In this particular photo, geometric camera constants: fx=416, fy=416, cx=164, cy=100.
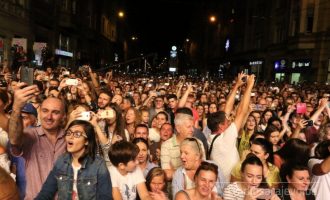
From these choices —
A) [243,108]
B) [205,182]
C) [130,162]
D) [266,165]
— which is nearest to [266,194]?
[205,182]

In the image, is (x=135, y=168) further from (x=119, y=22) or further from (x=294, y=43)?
(x=119, y=22)

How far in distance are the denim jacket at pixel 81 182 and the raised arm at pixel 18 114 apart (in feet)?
1.55

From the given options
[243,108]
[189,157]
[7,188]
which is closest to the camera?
[7,188]

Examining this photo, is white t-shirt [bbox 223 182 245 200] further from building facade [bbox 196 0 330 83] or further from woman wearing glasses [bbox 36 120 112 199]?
building facade [bbox 196 0 330 83]

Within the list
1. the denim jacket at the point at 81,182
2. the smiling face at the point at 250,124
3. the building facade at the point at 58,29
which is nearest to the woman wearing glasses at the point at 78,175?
the denim jacket at the point at 81,182

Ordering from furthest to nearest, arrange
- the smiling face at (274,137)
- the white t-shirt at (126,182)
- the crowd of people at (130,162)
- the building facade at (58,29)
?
1. the building facade at (58,29)
2. the smiling face at (274,137)
3. the white t-shirt at (126,182)
4. the crowd of people at (130,162)

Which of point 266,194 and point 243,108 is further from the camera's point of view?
point 243,108

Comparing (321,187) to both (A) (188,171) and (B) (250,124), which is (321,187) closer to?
(A) (188,171)

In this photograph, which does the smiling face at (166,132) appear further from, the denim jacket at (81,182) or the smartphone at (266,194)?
the denim jacket at (81,182)

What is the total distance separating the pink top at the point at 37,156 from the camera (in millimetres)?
3725

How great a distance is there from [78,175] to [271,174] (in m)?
2.44

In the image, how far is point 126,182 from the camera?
412cm

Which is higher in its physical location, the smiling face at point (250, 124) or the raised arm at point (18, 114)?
the raised arm at point (18, 114)

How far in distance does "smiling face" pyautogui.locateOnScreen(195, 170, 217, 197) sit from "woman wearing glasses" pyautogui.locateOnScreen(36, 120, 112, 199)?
98 centimetres
